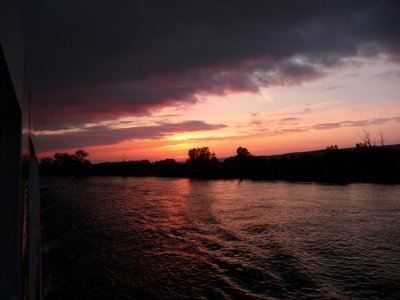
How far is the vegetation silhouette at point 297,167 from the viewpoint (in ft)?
154

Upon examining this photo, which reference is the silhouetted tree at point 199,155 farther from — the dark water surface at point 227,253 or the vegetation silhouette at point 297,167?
the dark water surface at point 227,253

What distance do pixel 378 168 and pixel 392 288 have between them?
1770 inches

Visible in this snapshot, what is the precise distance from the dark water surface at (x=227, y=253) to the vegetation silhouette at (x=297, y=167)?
26.4 metres

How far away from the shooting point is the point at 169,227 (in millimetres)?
18172

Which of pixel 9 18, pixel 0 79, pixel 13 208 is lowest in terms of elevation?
pixel 13 208

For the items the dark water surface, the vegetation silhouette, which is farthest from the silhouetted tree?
the dark water surface

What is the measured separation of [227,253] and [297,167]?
45458 millimetres

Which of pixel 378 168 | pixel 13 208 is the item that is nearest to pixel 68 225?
pixel 13 208

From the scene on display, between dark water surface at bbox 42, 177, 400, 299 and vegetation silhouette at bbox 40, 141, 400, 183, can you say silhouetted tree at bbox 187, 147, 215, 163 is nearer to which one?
vegetation silhouette at bbox 40, 141, 400, 183

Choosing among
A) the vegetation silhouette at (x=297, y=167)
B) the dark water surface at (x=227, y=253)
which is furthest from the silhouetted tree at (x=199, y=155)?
the dark water surface at (x=227, y=253)

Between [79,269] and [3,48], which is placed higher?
[3,48]

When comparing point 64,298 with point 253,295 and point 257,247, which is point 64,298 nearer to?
point 253,295

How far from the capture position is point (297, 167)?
2172 inches

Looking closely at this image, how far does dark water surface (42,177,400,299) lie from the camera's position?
9.37 metres
